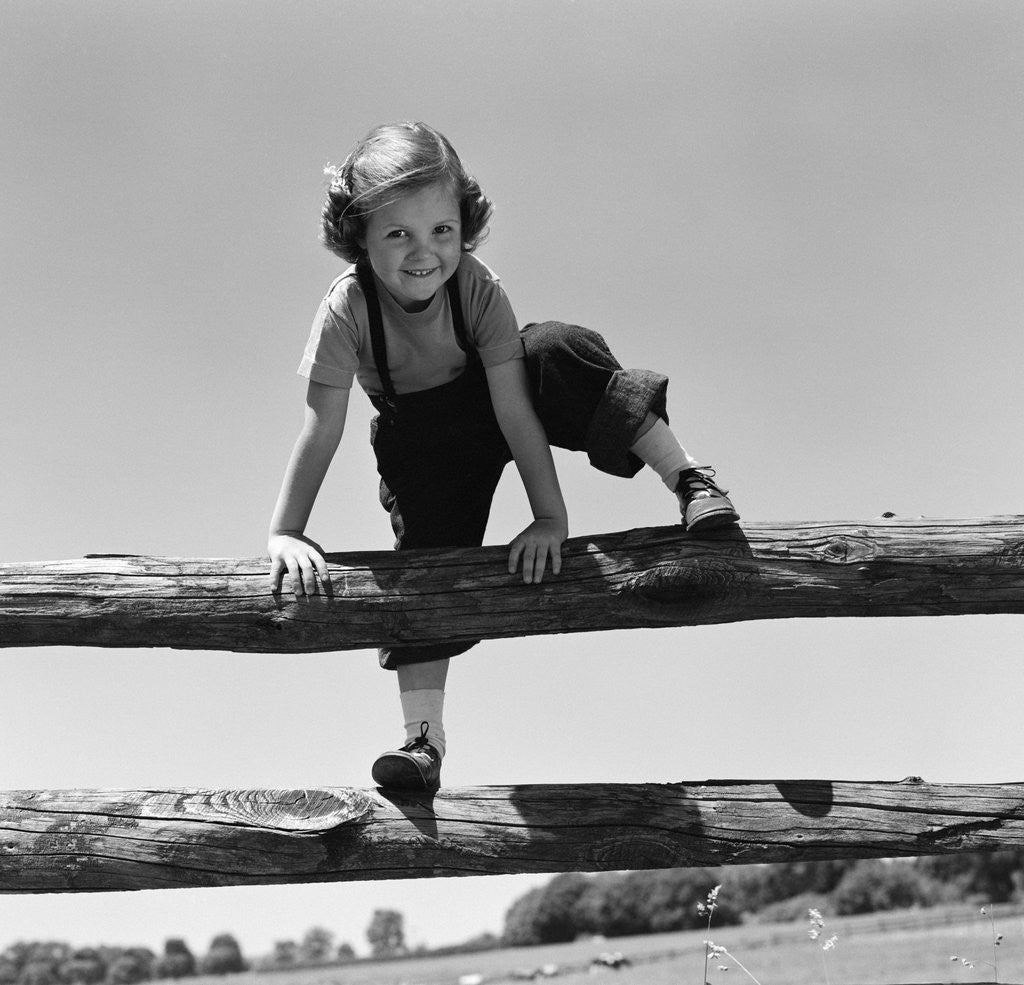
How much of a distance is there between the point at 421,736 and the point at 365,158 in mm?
1769

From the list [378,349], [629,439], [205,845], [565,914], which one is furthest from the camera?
[565,914]

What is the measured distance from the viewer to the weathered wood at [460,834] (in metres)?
2.69

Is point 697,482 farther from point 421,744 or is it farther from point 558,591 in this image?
point 421,744

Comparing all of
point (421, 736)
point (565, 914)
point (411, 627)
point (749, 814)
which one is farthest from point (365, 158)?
point (565, 914)

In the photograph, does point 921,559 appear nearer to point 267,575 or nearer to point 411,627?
point 411,627

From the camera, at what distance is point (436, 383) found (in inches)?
134

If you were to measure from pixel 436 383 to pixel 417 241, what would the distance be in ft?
1.55

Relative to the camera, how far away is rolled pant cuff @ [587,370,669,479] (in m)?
3.06

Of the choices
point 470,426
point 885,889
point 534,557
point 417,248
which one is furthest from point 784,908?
point 417,248

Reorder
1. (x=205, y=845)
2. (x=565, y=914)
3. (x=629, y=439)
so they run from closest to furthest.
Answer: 1. (x=205, y=845)
2. (x=629, y=439)
3. (x=565, y=914)

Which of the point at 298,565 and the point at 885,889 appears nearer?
the point at 298,565

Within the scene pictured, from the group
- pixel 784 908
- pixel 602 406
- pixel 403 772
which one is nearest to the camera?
pixel 403 772

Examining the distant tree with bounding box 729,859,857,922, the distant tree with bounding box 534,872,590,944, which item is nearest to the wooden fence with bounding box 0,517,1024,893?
the distant tree with bounding box 729,859,857,922

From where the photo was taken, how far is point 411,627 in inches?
110
